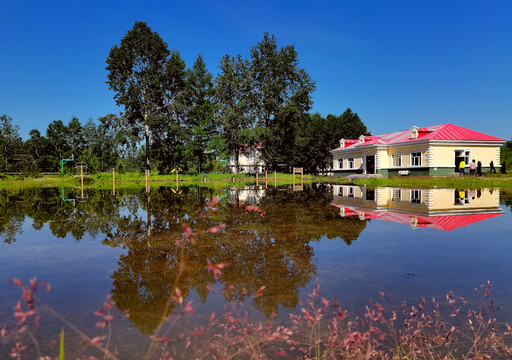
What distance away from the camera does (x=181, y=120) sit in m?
51.8

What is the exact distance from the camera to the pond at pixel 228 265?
3.62 meters

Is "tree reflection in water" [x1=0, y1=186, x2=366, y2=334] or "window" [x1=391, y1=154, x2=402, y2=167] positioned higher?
"window" [x1=391, y1=154, x2=402, y2=167]

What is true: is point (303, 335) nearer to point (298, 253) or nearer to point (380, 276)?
point (380, 276)

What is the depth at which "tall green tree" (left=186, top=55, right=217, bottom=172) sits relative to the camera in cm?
5134

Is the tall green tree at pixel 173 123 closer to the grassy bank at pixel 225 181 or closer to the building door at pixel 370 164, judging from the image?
the grassy bank at pixel 225 181

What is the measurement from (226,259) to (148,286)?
1.61 meters

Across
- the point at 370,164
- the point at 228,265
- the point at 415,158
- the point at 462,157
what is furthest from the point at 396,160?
the point at 228,265

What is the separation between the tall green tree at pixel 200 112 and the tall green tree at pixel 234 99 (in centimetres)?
312

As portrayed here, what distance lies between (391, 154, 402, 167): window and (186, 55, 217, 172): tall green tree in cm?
2521

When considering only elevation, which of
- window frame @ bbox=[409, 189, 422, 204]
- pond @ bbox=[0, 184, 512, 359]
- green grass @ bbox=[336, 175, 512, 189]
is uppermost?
green grass @ bbox=[336, 175, 512, 189]

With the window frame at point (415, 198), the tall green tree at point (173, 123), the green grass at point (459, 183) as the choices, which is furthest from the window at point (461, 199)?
the tall green tree at point (173, 123)

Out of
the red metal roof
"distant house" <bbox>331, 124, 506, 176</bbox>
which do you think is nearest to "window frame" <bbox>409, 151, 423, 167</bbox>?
"distant house" <bbox>331, 124, 506, 176</bbox>

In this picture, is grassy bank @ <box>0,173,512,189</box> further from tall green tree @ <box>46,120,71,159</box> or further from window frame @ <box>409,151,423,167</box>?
tall green tree @ <box>46,120,71,159</box>

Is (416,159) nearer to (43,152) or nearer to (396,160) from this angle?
(396,160)
